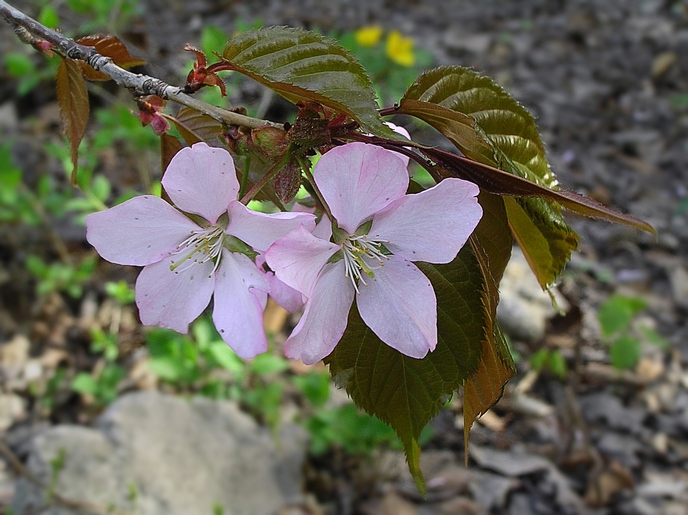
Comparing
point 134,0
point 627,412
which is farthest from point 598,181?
point 134,0

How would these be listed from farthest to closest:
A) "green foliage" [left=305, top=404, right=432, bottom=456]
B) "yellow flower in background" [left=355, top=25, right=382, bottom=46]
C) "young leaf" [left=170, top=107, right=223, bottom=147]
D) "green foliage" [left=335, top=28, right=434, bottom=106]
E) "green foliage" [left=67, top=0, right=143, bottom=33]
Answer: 1. "yellow flower in background" [left=355, top=25, right=382, bottom=46]
2. "green foliage" [left=335, top=28, right=434, bottom=106]
3. "green foliage" [left=67, top=0, right=143, bottom=33]
4. "green foliage" [left=305, top=404, right=432, bottom=456]
5. "young leaf" [left=170, top=107, right=223, bottom=147]

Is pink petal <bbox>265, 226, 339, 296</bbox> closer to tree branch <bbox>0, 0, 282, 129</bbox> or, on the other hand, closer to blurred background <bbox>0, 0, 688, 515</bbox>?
tree branch <bbox>0, 0, 282, 129</bbox>

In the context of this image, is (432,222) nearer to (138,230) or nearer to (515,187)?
(515,187)

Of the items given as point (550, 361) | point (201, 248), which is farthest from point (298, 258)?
point (550, 361)

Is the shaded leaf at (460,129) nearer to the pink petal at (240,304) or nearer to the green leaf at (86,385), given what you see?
the pink petal at (240,304)

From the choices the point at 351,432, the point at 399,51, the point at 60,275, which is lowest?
the point at 60,275

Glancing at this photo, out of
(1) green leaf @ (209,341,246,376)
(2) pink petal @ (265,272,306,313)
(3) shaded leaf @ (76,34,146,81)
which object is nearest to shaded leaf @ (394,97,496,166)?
(2) pink petal @ (265,272,306,313)

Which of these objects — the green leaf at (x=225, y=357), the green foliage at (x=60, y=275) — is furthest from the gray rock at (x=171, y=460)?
the green foliage at (x=60, y=275)
